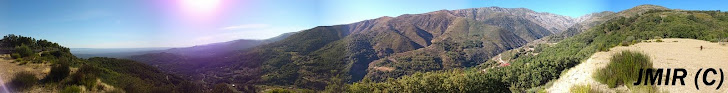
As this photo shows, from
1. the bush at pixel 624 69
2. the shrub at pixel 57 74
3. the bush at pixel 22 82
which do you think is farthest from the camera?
the shrub at pixel 57 74

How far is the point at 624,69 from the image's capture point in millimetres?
6574

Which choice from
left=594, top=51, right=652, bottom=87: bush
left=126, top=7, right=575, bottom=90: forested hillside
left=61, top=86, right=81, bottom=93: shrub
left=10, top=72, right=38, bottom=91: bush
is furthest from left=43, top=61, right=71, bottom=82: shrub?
left=126, top=7, right=575, bottom=90: forested hillside

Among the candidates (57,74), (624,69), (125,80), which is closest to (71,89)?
(57,74)

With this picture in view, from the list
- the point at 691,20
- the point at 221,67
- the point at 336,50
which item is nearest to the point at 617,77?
the point at 691,20

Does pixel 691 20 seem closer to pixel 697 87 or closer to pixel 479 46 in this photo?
pixel 697 87

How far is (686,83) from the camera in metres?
6.75

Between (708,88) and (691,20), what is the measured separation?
2269 inches

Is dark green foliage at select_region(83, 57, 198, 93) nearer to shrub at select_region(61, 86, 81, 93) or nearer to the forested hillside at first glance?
shrub at select_region(61, 86, 81, 93)

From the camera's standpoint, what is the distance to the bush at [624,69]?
248 inches

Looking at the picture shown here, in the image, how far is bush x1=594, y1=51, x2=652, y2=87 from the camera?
20.7 feet

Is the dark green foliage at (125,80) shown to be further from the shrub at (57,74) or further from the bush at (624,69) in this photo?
the bush at (624,69)

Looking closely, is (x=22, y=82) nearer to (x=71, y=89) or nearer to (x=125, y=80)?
(x=71, y=89)

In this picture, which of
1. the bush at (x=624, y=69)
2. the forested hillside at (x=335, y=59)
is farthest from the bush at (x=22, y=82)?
the forested hillside at (x=335, y=59)

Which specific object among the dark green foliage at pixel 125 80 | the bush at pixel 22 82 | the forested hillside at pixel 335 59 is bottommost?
the forested hillside at pixel 335 59
